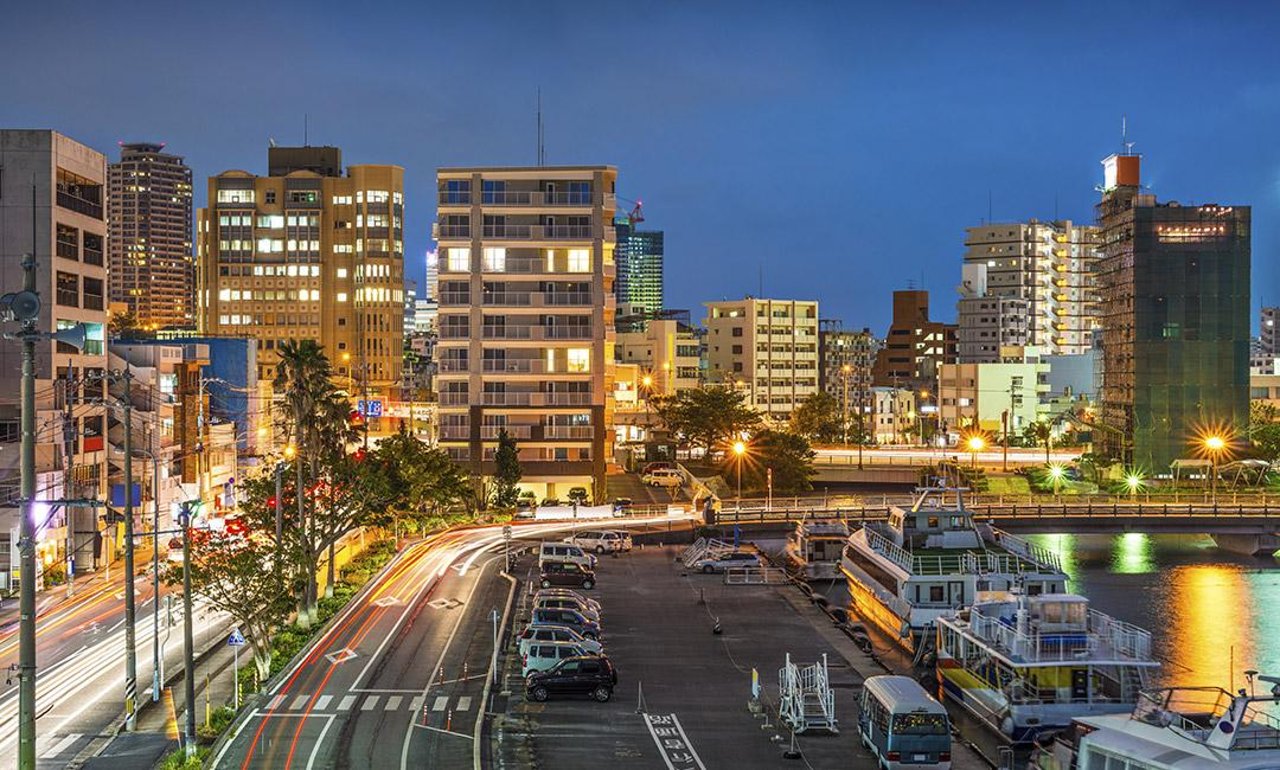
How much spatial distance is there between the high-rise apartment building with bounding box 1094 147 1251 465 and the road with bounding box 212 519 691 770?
71.1 m

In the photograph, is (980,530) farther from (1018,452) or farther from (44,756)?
(1018,452)

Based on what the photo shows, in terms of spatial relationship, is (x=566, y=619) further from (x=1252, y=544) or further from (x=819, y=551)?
(x=1252, y=544)

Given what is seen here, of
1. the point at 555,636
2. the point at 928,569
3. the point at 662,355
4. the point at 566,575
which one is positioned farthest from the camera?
the point at 662,355

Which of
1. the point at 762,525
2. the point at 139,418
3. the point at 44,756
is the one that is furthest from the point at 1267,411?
the point at 44,756

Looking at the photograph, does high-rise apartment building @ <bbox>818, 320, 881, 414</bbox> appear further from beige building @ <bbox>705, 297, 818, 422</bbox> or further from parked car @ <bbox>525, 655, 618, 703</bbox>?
parked car @ <bbox>525, 655, 618, 703</bbox>

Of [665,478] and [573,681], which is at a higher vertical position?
[573,681]

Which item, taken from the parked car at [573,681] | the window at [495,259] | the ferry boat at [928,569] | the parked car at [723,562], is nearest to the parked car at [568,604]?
the parked car at [573,681]

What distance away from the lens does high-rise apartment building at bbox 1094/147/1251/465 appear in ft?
362

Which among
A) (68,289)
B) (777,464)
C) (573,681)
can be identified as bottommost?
(573,681)

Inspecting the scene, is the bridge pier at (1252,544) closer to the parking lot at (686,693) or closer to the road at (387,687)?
the parking lot at (686,693)

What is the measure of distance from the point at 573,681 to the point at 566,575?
21.8 metres

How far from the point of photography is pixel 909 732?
105ft

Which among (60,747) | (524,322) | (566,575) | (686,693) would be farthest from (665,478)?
(60,747)

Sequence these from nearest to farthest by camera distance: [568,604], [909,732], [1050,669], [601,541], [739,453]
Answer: [909,732], [1050,669], [568,604], [601,541], [739,453]
